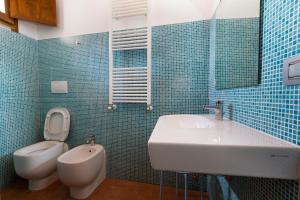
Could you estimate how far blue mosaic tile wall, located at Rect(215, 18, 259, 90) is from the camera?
0.91 meters

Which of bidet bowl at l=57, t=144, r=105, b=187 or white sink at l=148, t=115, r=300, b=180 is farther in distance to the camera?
bidet bowl at l=57, t=144, r=105, b=187

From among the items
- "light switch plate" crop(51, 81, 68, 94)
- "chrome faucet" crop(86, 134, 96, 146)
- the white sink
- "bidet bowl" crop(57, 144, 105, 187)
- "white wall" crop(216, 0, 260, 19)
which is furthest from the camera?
"light switch plate" crop(51, 81, 68, 94)

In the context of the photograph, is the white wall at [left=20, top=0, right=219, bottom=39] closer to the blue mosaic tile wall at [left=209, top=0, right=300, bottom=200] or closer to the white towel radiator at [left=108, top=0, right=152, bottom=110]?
the white towel radiator at [left=108, top=0, right=152, bottom=110]

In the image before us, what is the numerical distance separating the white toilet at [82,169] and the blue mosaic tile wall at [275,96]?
1.28 meters

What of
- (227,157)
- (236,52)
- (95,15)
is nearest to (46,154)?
(95,15)

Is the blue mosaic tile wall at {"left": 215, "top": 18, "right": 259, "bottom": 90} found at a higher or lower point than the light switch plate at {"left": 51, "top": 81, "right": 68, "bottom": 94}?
higher

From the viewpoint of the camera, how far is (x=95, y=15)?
204cm

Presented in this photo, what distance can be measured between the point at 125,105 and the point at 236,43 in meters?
1.27

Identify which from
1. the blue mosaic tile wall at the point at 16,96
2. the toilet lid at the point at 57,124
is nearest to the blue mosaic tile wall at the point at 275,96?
the toilet lid at the point at 57,124

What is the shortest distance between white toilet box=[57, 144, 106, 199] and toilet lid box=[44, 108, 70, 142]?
0.35 m

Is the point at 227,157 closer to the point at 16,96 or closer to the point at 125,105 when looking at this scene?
the point at 125,105

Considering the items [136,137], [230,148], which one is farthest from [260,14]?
[136,137]

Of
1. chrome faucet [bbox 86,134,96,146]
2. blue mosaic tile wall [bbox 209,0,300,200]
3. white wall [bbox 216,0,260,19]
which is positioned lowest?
chrome faucet [bbox 86,134,96,146]

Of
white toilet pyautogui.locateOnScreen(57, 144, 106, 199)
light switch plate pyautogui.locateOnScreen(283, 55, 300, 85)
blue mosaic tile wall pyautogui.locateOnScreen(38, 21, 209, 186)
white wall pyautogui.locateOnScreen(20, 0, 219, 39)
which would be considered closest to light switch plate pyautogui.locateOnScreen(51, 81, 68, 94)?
blue mosaic tile wall pyautogui.locateOnScreen(38, 21, 209, 186)
